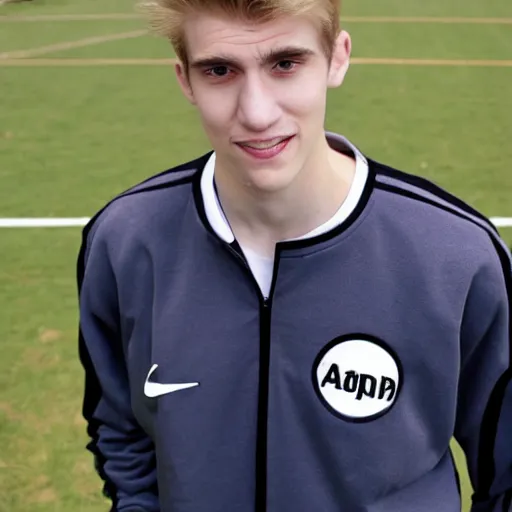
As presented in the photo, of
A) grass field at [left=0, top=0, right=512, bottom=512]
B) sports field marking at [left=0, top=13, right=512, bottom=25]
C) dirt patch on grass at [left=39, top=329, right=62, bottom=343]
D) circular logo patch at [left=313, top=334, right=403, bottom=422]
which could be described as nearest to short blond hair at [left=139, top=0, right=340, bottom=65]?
circular logo patch at [left=313, top=334, right=403, bottom=422]

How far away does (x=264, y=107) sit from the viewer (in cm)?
135

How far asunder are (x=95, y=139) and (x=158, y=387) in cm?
459

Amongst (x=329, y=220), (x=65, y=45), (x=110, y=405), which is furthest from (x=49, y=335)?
(x=65, y=45)

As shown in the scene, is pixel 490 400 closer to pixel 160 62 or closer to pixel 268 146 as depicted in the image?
pixel 268 146

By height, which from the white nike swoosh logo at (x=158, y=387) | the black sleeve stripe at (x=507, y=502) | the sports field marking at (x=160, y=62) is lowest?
the black sleeve stripe at (x=507, y=502)

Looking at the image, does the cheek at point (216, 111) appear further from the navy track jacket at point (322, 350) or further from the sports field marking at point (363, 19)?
the sports field marking at point (363, 19)

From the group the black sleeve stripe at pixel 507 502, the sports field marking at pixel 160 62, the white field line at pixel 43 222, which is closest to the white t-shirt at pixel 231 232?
the black sleeve stripe at pixel 507 502

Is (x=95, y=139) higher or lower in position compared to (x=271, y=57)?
higher

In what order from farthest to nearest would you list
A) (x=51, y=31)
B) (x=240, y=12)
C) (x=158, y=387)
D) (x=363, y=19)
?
1. (x=363, y=19)
2. (x=51, y=31)
3. (x=158, y=387)
4. (x=240, y=12)

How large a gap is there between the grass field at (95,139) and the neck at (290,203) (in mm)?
1658

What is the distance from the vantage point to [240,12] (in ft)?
4.31

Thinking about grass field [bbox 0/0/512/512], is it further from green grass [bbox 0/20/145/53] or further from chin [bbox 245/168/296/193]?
chin [bbox 245/168/296/193]

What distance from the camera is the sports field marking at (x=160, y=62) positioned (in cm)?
746

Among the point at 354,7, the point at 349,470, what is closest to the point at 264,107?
the point at 349,470
